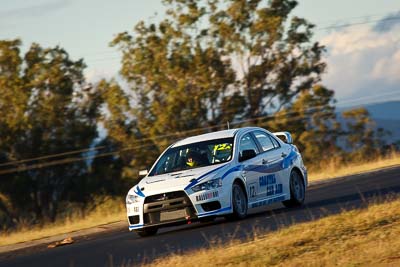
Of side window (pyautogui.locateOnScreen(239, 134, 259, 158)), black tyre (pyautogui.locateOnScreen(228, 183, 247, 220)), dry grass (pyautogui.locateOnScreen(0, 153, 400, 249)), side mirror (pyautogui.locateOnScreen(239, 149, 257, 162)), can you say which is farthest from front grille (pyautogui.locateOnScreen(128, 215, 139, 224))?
dry grass (pyautogui.locateOnScreen(0, 153, 400, 249))

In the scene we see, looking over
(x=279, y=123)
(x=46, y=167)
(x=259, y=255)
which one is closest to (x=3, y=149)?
(x=46, y=167)

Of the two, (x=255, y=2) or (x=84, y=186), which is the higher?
(x=255, y=2)

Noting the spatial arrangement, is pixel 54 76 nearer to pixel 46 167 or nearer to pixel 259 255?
pixel 46 167

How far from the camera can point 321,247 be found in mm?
11008

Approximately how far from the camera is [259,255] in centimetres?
1081

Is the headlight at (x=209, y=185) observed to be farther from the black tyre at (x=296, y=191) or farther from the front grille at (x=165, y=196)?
the black tyre at (x=296, y=191)

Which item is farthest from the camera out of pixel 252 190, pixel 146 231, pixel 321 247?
pixel 252 190

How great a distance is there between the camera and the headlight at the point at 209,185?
15391 mm

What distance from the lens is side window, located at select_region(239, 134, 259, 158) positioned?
16733mm

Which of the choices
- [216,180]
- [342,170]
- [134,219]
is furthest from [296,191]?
[342,170]

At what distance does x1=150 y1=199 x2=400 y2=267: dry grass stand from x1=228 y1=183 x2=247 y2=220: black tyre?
251 cm

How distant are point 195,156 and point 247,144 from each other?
3.29 ft

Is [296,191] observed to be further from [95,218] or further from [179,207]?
[95,218]

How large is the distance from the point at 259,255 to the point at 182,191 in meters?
4.64
